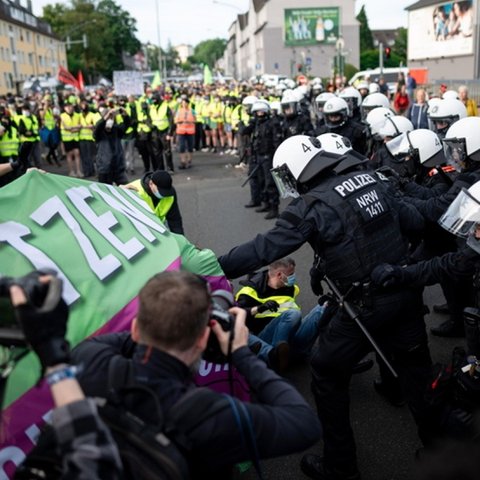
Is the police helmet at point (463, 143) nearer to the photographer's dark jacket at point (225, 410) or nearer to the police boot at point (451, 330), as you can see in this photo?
the police boot at point (451, 330)

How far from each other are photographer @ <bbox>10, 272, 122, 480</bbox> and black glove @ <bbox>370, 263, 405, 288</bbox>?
6.33 ft

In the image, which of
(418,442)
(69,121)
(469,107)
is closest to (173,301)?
(418,442)

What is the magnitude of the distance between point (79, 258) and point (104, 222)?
43cm

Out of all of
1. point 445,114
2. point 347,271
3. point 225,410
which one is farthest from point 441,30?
point 225,410

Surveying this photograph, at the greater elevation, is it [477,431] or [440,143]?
[440,143]

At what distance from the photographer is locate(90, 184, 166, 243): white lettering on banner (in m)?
3.48

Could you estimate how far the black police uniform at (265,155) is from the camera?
10.5 meters

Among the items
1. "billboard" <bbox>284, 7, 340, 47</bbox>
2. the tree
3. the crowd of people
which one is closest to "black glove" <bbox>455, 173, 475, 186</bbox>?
the crowd of people

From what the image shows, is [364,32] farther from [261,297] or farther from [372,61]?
[261,297]

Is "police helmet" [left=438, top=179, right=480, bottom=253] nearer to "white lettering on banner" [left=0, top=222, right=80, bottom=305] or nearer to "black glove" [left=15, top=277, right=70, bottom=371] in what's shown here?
"white lettering on banner" [left=0, top=222, right=80, bottom=305]

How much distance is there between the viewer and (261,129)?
10.7 metres

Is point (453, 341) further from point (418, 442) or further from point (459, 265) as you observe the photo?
point (459, 265)

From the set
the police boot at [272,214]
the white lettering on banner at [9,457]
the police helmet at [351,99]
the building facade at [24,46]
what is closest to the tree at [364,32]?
the building facade at [24,46]

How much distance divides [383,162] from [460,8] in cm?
4015
